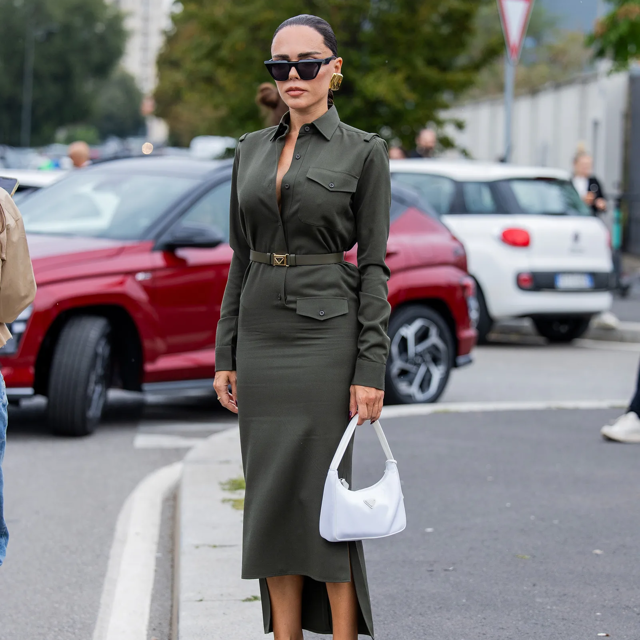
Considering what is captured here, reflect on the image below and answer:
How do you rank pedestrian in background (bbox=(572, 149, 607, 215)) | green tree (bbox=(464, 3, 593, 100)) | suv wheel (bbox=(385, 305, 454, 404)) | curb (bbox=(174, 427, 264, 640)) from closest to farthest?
1. curb (bbox=(174, 427, 264, 640))
2. suv wheel (bbox=(385, 305, 454, 404))
3. pedestrian in background (bbox=(572, 149, 607, 215))
4. green tree (bbox=(464, 3, 593, 100))

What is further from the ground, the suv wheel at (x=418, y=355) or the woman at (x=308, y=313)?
the woman at (x=308, y=313)

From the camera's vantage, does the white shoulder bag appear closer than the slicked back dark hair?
Yes

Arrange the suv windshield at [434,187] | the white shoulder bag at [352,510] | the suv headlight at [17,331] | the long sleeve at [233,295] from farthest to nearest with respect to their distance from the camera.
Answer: the suv windshield at [434,187]
the suv headlight at [17,331]
the long sleeve at [233,295]
the white shoulder bag at [352,510]

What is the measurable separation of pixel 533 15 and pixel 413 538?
75681 mm

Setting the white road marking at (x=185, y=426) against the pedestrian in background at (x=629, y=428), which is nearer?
the pedestrian in background at (x=629, y=428)

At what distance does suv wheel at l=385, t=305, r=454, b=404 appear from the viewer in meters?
8.86

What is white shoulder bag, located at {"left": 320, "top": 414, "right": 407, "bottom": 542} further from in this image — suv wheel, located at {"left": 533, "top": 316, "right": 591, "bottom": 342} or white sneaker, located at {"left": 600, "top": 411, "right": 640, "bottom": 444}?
suv wheel, located at {"left": 533, "top": 316, "right": 591, "bottom": 342}

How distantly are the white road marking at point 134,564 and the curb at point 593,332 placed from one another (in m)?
7.86

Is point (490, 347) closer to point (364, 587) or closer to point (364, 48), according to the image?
point (364, 48)

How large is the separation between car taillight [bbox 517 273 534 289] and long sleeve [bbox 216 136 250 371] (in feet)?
29.4

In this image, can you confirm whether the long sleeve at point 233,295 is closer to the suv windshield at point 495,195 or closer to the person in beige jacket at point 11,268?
the person in beige jacket at point 11,268

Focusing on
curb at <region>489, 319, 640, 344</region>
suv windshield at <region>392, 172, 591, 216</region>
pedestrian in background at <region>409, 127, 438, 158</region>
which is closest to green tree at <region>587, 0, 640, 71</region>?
pedestrian in background at <region>409, 127, 438, 158</region>

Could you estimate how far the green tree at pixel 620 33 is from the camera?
17.8 m

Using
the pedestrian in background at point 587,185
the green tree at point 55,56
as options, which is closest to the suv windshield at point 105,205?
the pedestrian in background at point 587,185
